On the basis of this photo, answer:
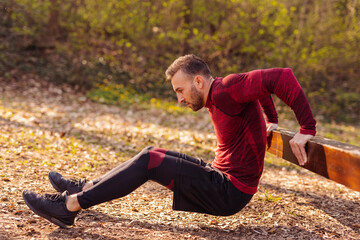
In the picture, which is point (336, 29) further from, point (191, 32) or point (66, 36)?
point (66, 36)

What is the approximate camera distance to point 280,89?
240 cm

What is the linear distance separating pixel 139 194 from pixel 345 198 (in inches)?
96.8

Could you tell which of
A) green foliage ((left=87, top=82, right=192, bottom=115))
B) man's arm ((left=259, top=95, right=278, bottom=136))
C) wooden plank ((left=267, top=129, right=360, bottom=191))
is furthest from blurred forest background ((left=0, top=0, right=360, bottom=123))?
wooden plank ((left=267, top=129, right=360, bottom=191))

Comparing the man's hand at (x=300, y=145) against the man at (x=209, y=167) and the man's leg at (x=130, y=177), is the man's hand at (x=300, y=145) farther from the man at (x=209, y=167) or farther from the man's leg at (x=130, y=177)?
the man's leg at (x=130, y=177)

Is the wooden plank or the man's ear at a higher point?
the man's ear

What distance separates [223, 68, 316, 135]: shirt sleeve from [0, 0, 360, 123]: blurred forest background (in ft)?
29.3

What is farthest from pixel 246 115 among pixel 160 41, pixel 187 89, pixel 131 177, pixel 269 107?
pixel 160 41

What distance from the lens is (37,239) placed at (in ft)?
8.56

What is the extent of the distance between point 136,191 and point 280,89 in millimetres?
2338

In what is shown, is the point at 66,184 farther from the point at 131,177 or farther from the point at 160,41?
the point at 160,41

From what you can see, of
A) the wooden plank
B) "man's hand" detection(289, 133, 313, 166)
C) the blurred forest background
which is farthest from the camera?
the blurred forest background

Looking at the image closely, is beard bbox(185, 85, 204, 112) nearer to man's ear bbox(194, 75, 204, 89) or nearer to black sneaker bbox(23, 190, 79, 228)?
man's ear bbox(194, 75, 204, 89)

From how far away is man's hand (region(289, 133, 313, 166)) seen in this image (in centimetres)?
250

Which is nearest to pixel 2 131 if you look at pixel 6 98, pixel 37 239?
pixel 6 98
